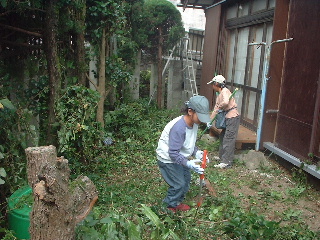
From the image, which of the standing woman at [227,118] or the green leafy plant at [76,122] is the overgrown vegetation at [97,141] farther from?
the standing woman at [227,118]

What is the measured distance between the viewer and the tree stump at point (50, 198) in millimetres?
2072

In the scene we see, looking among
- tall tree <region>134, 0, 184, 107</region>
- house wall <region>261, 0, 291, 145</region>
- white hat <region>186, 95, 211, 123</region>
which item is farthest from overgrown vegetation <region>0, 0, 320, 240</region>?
tall tree <region>134, 0, 184, 107</region>

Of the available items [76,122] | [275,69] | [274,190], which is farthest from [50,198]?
[275,69]

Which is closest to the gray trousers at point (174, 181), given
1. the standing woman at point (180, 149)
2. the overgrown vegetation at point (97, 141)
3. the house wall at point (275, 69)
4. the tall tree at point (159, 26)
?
the standing woman at point (180, 149)

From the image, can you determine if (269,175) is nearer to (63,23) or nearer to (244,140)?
(244,140)

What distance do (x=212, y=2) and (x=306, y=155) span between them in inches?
251

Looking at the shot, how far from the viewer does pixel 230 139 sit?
6348 millimetres

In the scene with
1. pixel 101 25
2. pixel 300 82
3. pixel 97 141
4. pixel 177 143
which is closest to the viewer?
pixel 177 143

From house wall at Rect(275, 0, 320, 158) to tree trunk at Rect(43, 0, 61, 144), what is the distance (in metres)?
3.96

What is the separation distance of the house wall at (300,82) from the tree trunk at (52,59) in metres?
3.96

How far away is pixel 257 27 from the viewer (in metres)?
7.66

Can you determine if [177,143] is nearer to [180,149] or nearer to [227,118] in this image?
[180,149]

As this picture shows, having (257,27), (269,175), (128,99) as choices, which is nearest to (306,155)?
(269,175)

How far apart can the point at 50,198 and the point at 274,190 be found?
13.6 feet
